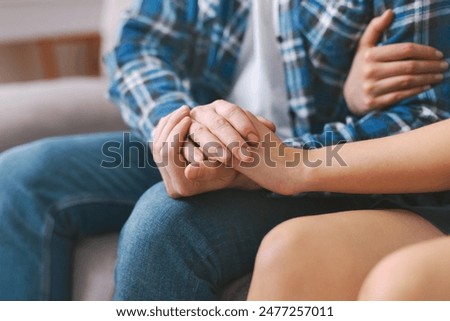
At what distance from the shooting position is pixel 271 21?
0.89 meters

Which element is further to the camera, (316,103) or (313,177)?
(316,103)

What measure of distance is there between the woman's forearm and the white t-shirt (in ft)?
0.54

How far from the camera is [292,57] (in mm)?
863

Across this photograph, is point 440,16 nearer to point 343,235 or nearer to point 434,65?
point 434,65

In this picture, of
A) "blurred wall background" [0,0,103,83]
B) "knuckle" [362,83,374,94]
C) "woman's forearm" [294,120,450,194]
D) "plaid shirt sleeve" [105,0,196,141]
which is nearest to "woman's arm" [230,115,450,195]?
"woman's forearm" [294,120,450,194]

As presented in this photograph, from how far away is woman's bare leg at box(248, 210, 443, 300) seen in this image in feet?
2.03

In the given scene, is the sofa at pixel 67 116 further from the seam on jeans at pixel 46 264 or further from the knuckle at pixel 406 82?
the knuckle at pixel 406 82

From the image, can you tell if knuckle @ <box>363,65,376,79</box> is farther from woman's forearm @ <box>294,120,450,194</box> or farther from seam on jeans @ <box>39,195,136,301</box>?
seam on jeans @ <box>39,195,136,301</box>

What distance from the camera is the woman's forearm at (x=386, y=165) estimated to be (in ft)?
2.30

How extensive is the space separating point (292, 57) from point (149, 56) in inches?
9.0

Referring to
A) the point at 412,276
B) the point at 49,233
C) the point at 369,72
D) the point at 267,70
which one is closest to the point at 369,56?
the point at 369,72
